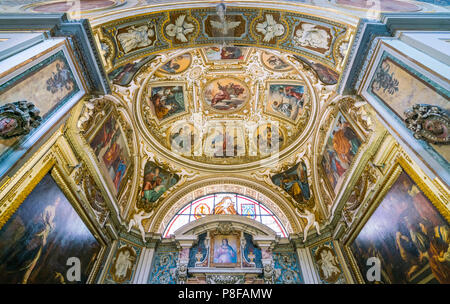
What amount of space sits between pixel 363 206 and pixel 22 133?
8522 millimetres

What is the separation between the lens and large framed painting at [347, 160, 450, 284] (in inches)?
191

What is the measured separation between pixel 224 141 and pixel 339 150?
614 cm

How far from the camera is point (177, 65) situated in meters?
10.8

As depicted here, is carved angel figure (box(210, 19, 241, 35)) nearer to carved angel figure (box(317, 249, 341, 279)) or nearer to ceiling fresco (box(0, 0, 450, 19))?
ceiling fresco (box(0, 0, 450, 19))

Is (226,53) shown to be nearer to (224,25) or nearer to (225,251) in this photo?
(224,25)

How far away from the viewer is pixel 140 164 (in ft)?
37.2

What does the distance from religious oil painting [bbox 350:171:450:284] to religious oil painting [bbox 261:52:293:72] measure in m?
6.63

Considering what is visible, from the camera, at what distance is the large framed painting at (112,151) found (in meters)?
8.27

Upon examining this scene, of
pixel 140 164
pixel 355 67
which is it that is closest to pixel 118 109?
pixel 140 164

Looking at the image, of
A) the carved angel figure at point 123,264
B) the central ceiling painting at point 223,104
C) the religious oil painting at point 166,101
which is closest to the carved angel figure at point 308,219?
the central ceiling painting at point 223,104

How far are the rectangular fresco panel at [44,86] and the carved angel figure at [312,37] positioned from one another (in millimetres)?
6240

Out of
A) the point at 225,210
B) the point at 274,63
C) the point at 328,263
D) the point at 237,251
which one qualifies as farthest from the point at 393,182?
the point at 225,210

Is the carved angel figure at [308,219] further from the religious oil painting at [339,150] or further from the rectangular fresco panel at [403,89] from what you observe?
the rectangular fresco panel at [403,89]
